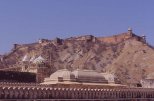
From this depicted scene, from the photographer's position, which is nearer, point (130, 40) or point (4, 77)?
point (4, 77)

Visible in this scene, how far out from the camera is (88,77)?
5131 cm

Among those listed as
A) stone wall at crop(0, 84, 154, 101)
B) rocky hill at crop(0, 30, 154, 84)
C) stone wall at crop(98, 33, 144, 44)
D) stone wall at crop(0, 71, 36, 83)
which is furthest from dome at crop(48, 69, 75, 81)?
stone wall at crop(98, 33, 144, 44)

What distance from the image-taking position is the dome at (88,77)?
164 ft

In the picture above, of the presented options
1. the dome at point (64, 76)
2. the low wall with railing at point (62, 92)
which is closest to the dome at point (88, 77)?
the dome at point (64, 76)

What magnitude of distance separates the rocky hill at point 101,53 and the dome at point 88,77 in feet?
149

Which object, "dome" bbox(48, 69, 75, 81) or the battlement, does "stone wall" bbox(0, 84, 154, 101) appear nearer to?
"dome" bbox(48, 69, 75, 81)

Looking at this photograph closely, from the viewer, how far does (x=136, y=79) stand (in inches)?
3782

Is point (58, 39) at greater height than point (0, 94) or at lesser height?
greater

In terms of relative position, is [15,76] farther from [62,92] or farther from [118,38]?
[118,38]

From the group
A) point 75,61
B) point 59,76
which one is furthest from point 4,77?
point 75,61

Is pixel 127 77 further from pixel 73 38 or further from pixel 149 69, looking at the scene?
pixel 73 38

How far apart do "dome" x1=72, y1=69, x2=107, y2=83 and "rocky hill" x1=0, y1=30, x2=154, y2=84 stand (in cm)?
4543

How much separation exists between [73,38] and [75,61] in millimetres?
11140

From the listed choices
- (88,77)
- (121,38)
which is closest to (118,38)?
(121,38)
